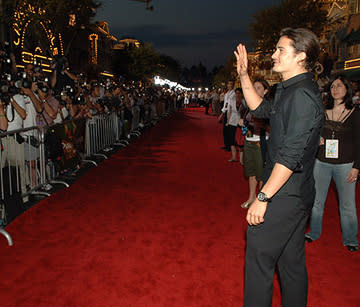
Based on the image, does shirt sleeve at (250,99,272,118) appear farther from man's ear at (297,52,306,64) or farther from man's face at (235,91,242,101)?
man's face at (235,91,242,101)

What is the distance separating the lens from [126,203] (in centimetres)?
668

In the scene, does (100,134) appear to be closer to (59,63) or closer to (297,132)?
(59,63)

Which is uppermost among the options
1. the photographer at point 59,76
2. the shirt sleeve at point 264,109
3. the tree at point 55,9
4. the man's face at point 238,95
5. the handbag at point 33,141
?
the tree at point 55,9

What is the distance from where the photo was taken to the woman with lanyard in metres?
4.48

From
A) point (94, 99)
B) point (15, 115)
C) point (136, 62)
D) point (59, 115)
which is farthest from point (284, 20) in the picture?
→ point (15, 115)

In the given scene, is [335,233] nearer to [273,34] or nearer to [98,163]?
[98,163]

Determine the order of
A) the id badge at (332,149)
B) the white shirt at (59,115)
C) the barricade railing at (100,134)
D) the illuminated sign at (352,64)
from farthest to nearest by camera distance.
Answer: the illuminated sign at (352,64) → the barricade railing at (100,134) → the white shirt at (59,115) → the id badge at (332,149)

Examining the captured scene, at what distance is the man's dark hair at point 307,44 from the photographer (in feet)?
7.93

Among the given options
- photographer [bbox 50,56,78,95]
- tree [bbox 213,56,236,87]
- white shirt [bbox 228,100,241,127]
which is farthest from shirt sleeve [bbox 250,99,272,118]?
tree [bbox 213,56,236,87]

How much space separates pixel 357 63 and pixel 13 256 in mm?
34977

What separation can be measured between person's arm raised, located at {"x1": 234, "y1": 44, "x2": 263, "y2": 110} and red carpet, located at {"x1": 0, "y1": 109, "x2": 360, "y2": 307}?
192cm

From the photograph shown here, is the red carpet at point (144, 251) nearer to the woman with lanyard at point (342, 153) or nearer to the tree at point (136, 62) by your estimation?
the woman with lanyard at point (342, 153)

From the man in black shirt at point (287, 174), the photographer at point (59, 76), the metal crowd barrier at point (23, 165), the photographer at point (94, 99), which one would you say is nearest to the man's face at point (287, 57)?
the man in black shirt at point (287, 174)

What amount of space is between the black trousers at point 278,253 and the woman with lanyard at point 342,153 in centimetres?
215
